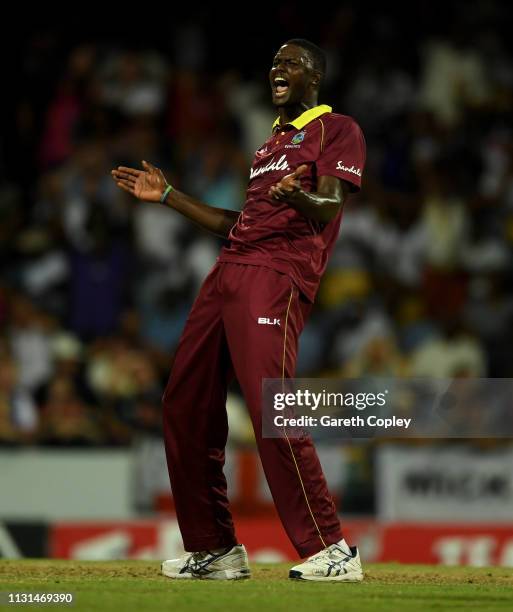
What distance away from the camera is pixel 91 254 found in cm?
1230

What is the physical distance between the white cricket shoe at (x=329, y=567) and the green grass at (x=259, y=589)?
55 millimetres

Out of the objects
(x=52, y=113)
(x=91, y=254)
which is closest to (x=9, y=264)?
(x=91, y=254)

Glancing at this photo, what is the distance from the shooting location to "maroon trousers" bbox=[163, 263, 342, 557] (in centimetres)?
584

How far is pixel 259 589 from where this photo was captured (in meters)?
5.71

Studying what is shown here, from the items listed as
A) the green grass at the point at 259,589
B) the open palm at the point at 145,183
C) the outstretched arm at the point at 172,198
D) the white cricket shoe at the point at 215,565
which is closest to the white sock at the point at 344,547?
the green grass at the point at 259,589

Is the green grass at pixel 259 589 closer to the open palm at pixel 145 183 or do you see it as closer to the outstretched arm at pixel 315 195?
the outstretched arm at pixel 315 195

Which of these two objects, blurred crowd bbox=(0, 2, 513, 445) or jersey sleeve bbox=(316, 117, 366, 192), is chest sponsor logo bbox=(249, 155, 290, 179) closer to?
jersey sleeve bbox=(316, 117, 366, 192)

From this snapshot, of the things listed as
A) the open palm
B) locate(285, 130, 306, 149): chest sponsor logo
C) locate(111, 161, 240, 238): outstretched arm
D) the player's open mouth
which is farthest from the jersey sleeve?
the open palm

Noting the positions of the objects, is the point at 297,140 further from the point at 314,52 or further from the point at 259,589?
the point at 259,589

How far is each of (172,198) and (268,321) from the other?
77cm

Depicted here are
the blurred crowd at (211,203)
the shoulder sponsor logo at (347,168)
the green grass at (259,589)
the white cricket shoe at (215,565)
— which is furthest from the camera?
the blurred crowd at (211,203)

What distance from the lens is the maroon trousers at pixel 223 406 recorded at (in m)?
5.84

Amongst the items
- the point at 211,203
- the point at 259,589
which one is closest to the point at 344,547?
the point at 259,589

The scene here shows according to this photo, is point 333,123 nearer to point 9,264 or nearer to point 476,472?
point 476,472
